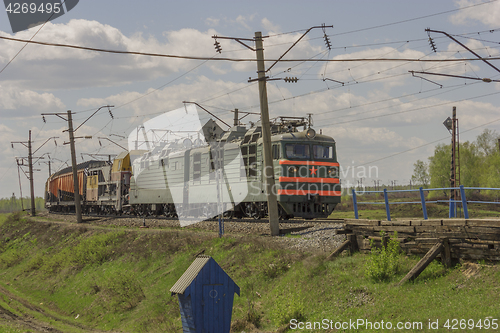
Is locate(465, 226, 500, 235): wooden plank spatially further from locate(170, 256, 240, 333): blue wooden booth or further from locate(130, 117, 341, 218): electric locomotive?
locate(130, 117, 341, 218): electric locomotive

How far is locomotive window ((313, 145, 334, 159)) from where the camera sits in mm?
21391

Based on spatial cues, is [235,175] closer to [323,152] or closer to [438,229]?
[323,152]

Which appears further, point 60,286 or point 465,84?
point 60,286

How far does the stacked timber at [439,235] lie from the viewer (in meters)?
10.2

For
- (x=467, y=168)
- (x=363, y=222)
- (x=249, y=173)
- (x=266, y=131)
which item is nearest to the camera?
(x=363, y=222)

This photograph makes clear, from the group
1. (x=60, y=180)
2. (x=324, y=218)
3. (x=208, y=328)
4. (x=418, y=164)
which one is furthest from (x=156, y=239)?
(x=418, y=164)

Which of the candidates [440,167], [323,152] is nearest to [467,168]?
[440,167]

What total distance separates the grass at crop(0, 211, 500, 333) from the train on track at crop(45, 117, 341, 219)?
10.9ft

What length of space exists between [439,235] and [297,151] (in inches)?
404

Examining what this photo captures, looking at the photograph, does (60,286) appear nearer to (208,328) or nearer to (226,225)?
(226,225)

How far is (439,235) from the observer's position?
11.1 m

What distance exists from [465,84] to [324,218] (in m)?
8.48

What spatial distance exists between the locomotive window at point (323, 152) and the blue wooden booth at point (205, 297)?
11.6 meters

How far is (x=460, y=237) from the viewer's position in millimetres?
10703
